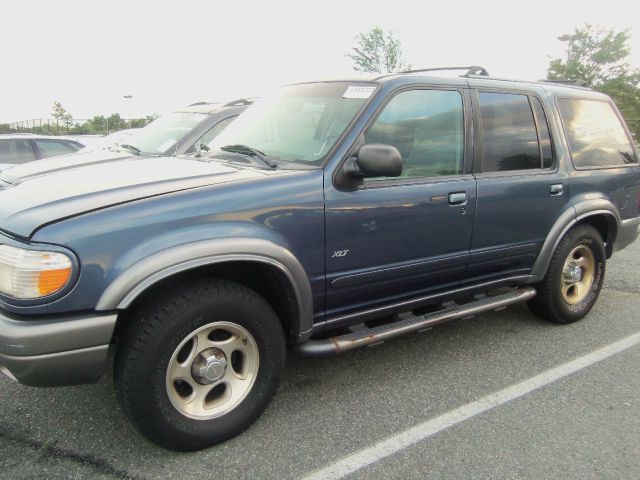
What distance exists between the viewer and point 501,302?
141 inches

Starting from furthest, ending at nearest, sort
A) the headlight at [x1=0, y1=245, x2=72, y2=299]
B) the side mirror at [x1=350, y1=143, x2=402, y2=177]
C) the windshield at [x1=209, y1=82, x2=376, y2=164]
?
1. the windshield at [x1=209, y1=82, x2=376, y2=164]
2. the side mirror at [x1=350, y1=143, x2=402, y2=177]
3. the headlight at [x1=0, y1=245, x2=72, y2=299]

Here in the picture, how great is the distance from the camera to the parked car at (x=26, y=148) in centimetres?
841

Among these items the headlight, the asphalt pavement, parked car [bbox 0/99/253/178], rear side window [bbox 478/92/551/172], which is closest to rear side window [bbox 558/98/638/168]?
rear side window [bbox 478/92/551/172]

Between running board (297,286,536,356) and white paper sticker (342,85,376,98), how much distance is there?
1.38m

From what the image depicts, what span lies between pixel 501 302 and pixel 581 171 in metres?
1.25

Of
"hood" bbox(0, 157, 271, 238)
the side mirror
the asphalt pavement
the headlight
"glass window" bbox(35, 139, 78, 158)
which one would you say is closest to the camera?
the headlight

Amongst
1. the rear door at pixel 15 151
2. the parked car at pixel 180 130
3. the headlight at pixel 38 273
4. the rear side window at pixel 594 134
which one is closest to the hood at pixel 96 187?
the headlight at pixel 38 273

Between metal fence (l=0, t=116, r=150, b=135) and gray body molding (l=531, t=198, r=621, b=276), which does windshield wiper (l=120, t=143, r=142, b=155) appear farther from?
metal fence (l=0, t=116, r=150, b=135)

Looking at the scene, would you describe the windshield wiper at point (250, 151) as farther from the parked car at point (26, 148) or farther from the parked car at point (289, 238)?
the parked car at point (26, 148)

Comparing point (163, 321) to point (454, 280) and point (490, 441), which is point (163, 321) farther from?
point (454, 280)

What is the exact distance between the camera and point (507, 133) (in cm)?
353

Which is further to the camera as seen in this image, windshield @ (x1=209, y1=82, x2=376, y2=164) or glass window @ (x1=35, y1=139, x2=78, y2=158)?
glass window @ (x1=35, y1=139, x2=78, y2=158)

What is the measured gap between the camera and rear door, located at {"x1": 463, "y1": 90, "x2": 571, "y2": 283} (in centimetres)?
336

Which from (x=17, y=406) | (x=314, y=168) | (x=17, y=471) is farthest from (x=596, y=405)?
(x=17, y=406)
